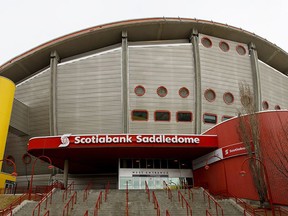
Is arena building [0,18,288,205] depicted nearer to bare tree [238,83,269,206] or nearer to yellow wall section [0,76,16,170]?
yellow wall section [0,76,16,170]

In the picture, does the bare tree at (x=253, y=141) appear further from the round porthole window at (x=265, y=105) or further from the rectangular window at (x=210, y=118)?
the round porthole window at (x=265, y=105)

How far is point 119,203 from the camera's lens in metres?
22.0

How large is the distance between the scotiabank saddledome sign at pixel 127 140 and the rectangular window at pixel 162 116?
28.8 ft

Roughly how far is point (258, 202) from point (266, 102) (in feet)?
77.8

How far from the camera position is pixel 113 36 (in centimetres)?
4112

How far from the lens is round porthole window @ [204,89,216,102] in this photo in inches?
1524

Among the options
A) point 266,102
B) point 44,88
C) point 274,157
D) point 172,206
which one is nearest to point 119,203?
point 172,206

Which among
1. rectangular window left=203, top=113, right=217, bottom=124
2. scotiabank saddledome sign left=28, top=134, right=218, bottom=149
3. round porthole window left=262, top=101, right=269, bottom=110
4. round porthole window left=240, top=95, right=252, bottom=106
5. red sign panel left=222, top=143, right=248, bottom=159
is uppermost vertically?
round porthole window left=262, top=101, right=269, bottom=110

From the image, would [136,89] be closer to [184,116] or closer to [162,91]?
[162,91]

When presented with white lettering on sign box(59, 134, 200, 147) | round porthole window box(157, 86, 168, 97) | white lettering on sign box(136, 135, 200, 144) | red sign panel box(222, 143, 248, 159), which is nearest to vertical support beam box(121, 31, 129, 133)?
round porthole window box(157, 86, 168, 97)

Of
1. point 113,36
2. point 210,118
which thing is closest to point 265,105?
point 210,118

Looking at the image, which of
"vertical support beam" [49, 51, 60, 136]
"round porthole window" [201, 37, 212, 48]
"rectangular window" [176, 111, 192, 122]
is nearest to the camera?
"rectangular window" [176, 111, 192, 122]

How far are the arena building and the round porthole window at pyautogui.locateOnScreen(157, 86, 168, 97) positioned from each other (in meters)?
0.12

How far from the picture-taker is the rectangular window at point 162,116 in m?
37.3
